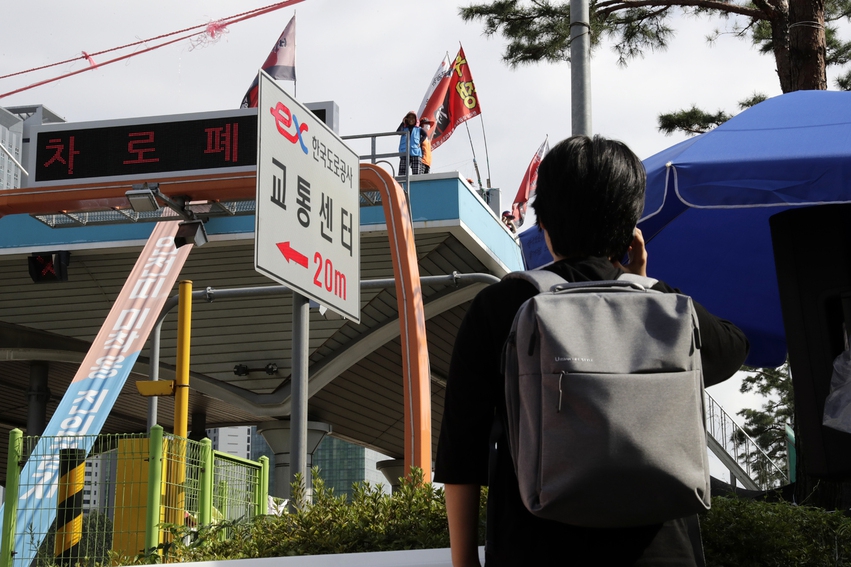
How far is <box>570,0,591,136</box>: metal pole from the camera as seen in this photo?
24.2 feet

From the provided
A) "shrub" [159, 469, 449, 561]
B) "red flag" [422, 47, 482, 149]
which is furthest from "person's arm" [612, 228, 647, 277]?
"red flag" [422, 47, 482, 149]

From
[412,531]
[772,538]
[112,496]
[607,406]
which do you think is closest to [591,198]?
[607,406]

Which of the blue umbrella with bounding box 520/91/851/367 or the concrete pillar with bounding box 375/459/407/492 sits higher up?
the blue umbrella with bounding box 520/91/851/367

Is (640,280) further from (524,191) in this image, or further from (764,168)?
(524,191)

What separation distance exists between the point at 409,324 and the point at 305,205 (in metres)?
3.65

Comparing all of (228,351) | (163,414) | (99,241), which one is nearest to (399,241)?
(99,241)

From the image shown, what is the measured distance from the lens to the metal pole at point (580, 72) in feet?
24.2

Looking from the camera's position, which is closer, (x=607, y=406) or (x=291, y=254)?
(x=607, y=406)

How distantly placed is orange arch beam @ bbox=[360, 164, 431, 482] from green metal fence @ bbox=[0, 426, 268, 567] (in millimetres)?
1592

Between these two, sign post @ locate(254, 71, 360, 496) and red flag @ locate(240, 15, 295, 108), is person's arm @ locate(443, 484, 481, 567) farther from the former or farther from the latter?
red flag @ locate(240, 15, 295, 108)

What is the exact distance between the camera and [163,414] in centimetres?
2811

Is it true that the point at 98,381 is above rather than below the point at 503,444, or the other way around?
above

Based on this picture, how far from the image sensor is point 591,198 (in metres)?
1.98

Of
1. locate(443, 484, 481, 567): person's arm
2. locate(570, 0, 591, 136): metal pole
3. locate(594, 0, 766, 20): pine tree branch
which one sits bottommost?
locate(443, 484, 481, 567): person's arm
